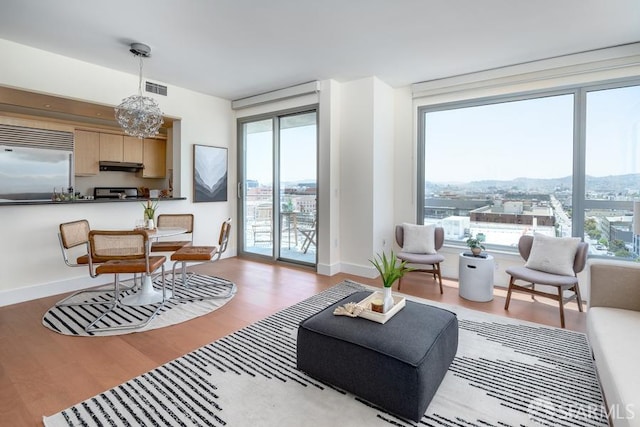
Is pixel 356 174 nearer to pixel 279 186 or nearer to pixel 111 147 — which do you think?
pixel 279 186

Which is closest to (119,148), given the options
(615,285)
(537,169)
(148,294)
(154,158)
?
(154,158)

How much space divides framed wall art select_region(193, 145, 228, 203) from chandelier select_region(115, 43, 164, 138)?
139 cm

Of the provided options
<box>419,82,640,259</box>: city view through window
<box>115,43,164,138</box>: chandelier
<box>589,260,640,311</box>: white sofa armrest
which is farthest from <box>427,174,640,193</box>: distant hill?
<box>115,43,164,138</box>: chandelier

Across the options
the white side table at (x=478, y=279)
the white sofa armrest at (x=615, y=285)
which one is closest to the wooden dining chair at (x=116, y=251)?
the white side table at (x=478, y=279)

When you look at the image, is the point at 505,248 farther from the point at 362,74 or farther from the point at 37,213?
the point at 37,213

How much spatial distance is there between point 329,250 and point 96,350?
280cm

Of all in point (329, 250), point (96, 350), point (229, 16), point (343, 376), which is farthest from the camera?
point (329, 250)

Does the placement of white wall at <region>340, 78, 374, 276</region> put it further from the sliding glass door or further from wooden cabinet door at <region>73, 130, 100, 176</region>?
wooden cabinet door at <region>73, 130, 100, 176</region>

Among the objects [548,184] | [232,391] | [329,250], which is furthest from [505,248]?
[232,391]

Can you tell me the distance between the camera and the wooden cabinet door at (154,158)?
6230 mm

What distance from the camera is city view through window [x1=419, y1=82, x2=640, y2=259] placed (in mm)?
3305

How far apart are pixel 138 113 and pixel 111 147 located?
3.15 meters

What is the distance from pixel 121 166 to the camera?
5953mm

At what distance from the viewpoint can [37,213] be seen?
3377mm
